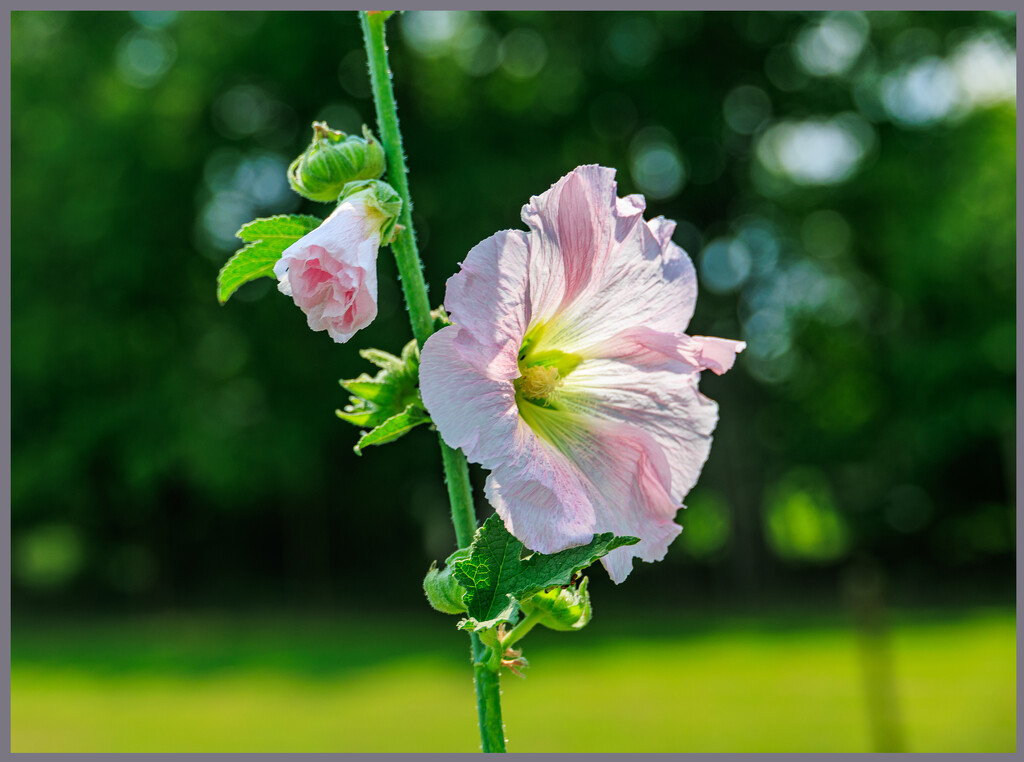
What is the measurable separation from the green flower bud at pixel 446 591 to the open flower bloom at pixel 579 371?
0.13 metres

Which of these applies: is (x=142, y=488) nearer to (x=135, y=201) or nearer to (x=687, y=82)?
(x=135, y=201)

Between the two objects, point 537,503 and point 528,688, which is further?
point 528,688

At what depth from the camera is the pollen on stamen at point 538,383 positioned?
1185 mm

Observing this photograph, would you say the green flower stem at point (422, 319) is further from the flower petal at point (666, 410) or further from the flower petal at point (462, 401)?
the flower petal at point (666, 410)

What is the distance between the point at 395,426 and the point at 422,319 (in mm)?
116

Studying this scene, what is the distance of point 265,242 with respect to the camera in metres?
1.22

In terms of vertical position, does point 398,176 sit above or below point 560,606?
above

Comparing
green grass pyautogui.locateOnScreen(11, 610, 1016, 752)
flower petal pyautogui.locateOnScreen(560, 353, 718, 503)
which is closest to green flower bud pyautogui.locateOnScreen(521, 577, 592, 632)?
flower petal pyautogui.locateOnScreen(560, 353, 718, 503)

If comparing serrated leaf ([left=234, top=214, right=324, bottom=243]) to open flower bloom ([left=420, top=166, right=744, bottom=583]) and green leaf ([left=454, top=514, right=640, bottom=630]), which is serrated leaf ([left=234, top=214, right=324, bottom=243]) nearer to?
open flower bloom ([left=420, top=166, right=744, bottom=583])

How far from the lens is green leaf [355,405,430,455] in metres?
1.06

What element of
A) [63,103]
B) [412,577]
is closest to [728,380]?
[412,577]

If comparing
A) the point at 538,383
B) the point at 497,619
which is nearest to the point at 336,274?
the point at 538,383

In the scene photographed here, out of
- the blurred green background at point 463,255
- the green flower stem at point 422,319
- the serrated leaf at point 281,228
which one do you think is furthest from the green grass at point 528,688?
the serrated leaf at point 281,228

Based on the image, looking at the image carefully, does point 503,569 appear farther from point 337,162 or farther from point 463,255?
point 463,255
